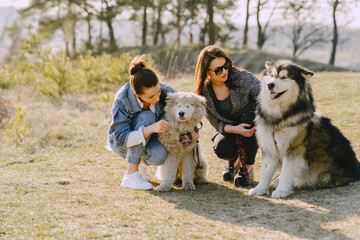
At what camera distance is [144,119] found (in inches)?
144

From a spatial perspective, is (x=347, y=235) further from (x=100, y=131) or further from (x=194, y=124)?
(x=100, y=131)

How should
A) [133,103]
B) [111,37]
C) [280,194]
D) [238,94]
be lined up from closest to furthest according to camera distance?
1. [280,194]
2. [133,103]
3. [238,94]
4. [111,37]

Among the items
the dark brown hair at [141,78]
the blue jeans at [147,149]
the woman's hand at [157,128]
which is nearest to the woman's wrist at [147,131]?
the woman's hand at [157,128]

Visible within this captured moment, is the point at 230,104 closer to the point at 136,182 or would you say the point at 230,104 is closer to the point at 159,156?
the point at 159,156

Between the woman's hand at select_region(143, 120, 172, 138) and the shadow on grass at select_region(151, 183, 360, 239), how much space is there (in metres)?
0.60

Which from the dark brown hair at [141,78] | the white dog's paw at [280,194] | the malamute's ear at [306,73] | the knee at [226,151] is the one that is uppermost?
the malamute's ear at [306,73]

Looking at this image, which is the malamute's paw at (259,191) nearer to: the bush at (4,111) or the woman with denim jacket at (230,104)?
the woman with denim jacket at (230,104)

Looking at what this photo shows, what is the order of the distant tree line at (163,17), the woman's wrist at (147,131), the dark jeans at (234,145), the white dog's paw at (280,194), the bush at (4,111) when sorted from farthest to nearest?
1. the distant tree line at (163,17)
2. the bush at (4,111)
3. the dark jeans at (234,145)
4. the woman's wrist at (147,131)
5. the white dog's paw at (280,194)

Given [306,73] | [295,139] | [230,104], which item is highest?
[306,73]

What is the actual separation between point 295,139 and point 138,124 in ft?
5.12

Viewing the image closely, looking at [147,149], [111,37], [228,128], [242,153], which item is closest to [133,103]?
[147,149]

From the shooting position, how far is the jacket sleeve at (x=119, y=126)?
141 inches

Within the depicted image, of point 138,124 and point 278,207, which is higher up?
point 138,124

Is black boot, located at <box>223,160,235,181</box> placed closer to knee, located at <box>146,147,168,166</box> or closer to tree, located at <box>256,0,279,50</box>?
knee, located at <box>146,147,168,166</box>
